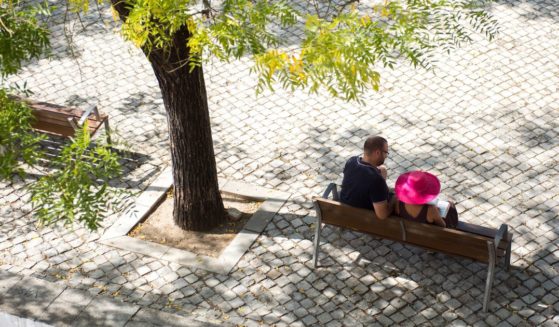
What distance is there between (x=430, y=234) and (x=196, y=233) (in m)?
2.66

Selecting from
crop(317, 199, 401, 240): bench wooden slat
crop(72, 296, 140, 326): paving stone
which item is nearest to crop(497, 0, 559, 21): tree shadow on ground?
crop(317, 199, 401, 240): bench wooden slat

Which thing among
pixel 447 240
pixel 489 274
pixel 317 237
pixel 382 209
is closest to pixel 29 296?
pixel 317 237

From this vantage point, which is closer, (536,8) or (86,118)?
(86,118)

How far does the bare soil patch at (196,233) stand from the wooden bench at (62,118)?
51.1 inches

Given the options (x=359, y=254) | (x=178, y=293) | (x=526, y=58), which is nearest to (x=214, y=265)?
(x=178, y=293)

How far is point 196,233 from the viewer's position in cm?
1017

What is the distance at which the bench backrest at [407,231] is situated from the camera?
28.3 feet

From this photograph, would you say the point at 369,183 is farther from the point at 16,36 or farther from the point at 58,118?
the point at 58,118

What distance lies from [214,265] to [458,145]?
3499 mm

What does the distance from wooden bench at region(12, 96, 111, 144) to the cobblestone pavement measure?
22.5 inches

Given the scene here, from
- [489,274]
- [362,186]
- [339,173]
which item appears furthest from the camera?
[339,173]

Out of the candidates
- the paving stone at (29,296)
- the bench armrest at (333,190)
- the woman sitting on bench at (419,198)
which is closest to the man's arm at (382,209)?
the woman sitting on bench at (419,198)

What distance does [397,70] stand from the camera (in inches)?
508

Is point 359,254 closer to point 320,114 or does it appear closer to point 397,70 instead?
point 320,114
